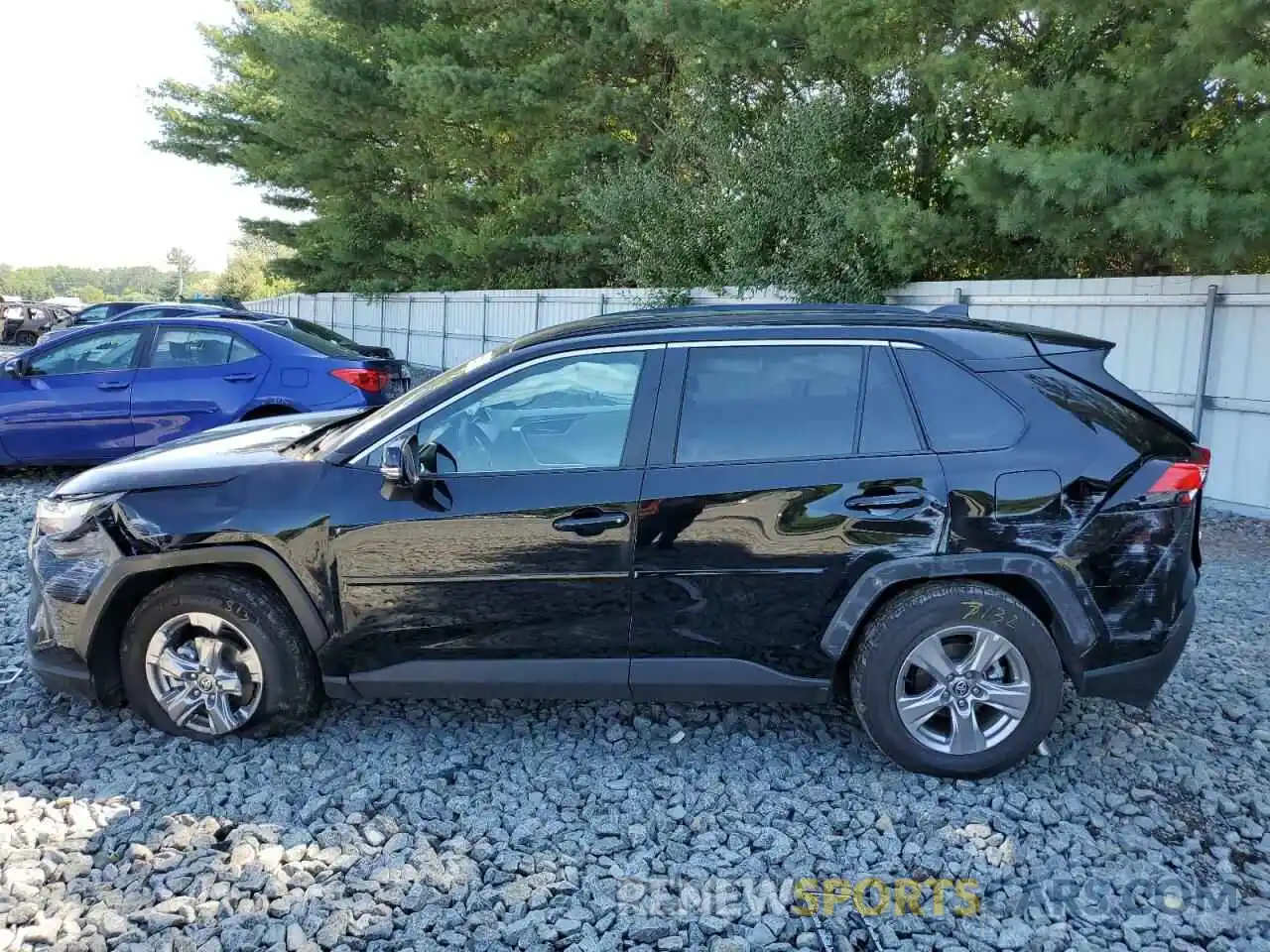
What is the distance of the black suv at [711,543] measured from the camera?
342 cm

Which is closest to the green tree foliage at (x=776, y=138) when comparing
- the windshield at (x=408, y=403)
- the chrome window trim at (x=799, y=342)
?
the chrome window trim at (x=799, y=342)

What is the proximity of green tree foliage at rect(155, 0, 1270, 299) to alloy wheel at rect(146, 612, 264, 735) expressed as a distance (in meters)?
6.65

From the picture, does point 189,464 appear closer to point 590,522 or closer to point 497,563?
point 497,563

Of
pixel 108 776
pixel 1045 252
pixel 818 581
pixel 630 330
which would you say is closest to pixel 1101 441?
pixel 818 581

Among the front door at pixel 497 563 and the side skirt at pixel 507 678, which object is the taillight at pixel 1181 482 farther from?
the side skirt at pixel 507 678

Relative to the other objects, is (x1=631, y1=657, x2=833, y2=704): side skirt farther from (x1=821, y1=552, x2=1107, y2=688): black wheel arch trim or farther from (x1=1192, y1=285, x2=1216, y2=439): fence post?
(x1=1192, y1=285, x2=1216, y2=439): fence post

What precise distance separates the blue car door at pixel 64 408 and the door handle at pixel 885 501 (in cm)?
693

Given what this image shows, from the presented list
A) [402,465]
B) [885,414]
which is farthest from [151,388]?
[885,414]

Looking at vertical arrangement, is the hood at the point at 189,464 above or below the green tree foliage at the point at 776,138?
below

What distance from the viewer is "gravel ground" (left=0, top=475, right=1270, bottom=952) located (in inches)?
107

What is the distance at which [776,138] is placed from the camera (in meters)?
12.7

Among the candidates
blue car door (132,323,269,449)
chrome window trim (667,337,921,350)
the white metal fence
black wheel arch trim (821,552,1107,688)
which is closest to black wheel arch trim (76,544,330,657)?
chrome window trim (667,337,921,350)

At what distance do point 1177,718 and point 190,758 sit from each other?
4054 mm

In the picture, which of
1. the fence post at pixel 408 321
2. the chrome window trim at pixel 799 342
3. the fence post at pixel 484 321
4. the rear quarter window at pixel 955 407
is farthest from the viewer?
the fence post at pixel 408 321
